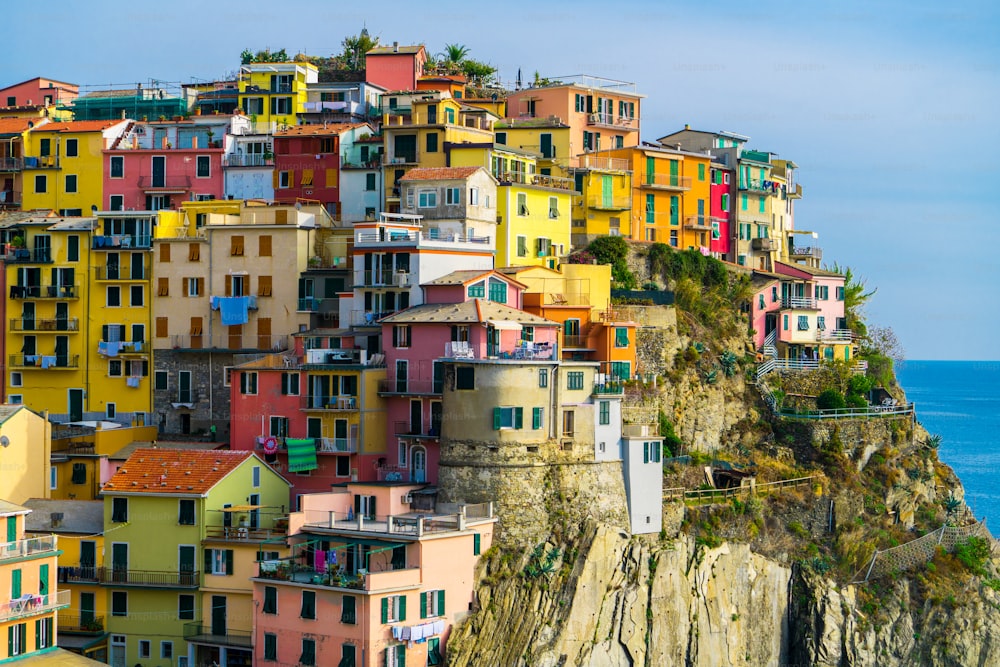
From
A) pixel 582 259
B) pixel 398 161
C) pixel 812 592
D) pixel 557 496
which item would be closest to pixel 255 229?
pixel 398 161

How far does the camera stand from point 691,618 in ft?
241

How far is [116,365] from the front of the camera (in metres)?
85.5

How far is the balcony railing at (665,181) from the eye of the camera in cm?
9356

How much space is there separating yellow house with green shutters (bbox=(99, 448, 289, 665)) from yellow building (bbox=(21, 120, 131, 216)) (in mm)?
24886

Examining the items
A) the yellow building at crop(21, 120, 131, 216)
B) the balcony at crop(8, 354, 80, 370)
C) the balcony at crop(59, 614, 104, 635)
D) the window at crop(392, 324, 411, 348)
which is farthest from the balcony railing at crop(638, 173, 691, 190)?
the balcony at crop(59, 614, 104, 635)

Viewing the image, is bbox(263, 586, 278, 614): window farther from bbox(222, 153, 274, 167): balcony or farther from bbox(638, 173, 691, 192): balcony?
bbox(638, 173, 691, 192): balcony

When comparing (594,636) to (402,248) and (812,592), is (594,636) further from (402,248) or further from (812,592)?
(402,248)

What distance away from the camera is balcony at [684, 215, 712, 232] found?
9519 centimetres

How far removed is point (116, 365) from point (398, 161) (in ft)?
56.0

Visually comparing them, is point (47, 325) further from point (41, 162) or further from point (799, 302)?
point (799, 302)

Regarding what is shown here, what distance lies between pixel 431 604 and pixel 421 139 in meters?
29.9

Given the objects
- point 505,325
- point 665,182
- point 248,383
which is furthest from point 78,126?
point 505,325

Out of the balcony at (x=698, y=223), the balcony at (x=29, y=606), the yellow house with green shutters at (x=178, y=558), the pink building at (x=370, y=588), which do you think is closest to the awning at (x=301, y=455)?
the yellow house with green shutters at (x=178, y=558)

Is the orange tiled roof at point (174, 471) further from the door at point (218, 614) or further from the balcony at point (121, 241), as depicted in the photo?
the balcony at point (121, 241)
